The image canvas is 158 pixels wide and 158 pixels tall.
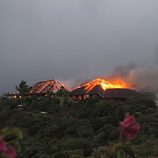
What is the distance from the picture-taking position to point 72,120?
68.2 meters

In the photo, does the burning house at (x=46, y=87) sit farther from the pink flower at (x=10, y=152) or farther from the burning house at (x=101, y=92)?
the pink flower at (x=10, y=152)

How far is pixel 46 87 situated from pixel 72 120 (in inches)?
1594

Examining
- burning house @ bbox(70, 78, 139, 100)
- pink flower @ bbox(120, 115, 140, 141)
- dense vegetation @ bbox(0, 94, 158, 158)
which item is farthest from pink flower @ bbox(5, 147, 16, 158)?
burning house @ bbox(70, 78, 139, 100)

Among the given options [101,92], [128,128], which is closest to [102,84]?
[101,92]

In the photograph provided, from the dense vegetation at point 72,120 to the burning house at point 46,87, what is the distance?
508cm

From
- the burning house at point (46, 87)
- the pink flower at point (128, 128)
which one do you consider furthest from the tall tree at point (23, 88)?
the pink flower at point (128, 128)

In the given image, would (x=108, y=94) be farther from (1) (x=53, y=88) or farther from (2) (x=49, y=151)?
(2) (x=49, y=151)

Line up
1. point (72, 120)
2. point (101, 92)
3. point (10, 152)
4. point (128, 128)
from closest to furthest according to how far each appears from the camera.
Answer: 1. point (10, 152)
2. point (128, 128)
3. point (72, 120)
4. point (101, 92)

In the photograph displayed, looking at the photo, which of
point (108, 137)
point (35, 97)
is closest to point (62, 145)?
point (108, 137)

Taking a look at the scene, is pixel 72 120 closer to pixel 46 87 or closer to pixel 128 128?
pixel 46 87

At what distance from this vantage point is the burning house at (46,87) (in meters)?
103

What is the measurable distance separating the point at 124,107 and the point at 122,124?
226 ft

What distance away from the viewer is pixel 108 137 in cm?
5309

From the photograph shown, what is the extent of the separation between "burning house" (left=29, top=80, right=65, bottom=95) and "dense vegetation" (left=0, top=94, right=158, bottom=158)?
16.7ft
